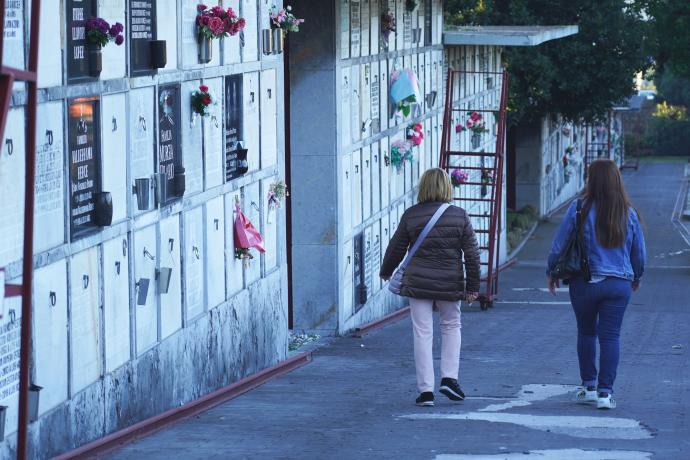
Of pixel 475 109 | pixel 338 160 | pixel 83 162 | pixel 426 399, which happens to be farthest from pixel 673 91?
pixel 83 162

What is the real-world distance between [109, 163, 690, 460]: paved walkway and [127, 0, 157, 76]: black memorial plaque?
74.2 inches

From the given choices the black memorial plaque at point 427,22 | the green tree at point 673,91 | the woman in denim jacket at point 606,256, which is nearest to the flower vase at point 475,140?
the black memorial plaque at point 427,22

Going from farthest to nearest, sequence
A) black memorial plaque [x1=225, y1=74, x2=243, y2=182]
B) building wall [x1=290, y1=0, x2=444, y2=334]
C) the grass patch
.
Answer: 1. the grass patch
2. building wall [x1=290, y1=0, x2=444, y2=334]
3. black memorial plaque [x1=225, y1=74, x2=243, y2=182]

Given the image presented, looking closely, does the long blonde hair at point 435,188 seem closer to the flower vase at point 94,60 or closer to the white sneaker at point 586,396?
the white sneaker at point 586,396

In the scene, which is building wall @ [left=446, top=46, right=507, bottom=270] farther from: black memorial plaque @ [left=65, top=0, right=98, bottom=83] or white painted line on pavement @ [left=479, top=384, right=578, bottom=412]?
black memorial plaque @ [left=65, top=0, right=98, bottom=83]

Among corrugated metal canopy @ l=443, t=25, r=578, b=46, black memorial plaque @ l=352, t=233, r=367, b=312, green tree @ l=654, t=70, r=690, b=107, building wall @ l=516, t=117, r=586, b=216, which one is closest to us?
black memorial plaque @ l=352, t=233, r=367, b=312

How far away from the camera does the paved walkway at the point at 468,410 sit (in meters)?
6.30

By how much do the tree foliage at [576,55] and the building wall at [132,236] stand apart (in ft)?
77.3

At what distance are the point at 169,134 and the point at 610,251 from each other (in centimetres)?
257

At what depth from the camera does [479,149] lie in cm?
2245

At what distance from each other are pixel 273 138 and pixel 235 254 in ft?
4.96

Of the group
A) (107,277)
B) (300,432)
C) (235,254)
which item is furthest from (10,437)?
(235,254)

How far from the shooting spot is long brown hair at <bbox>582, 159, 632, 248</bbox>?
7559 mm

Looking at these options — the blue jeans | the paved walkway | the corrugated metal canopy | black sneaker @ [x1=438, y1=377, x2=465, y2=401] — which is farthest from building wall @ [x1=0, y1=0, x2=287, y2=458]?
the corrugated metal canopy
